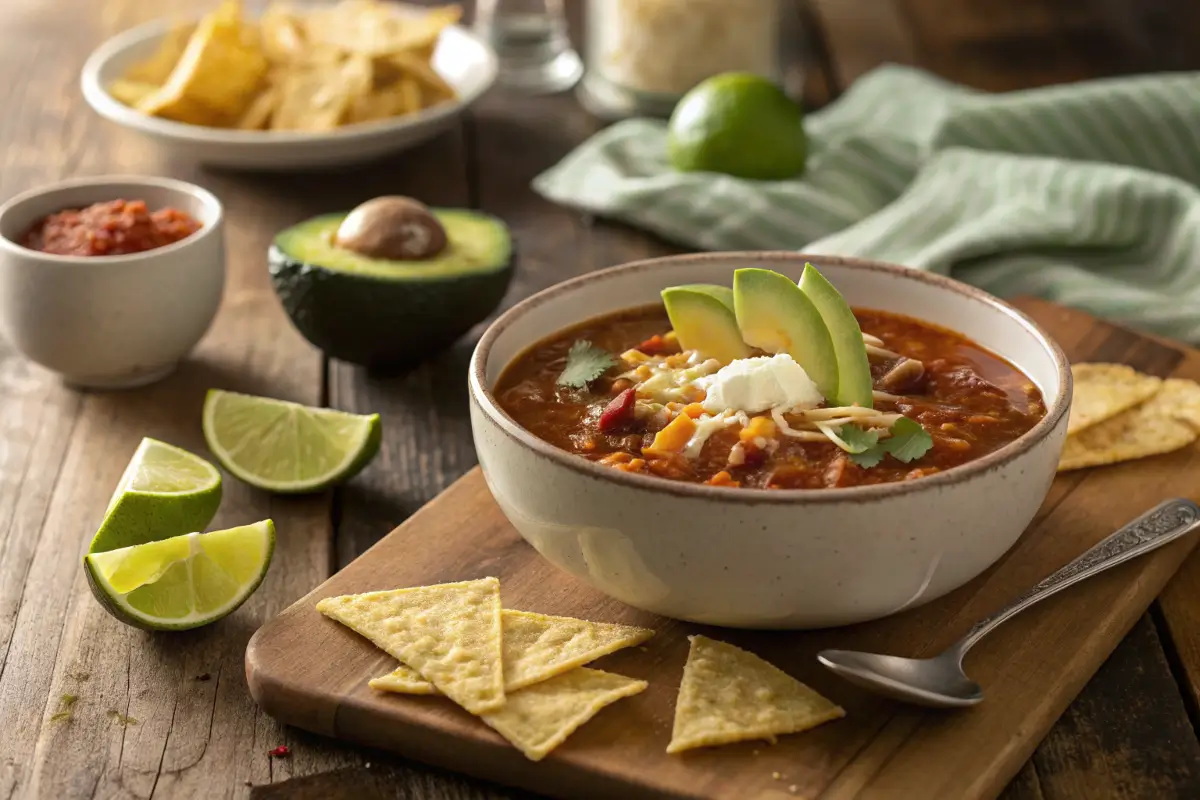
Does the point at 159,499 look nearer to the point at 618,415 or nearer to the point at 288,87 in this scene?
the point at 618,415

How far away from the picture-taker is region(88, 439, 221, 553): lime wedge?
2.37 m

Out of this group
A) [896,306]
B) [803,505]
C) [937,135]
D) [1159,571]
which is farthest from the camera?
[937,135]

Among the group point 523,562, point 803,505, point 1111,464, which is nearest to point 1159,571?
point 1111,464

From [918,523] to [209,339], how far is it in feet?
6.44

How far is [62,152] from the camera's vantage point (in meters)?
4.44

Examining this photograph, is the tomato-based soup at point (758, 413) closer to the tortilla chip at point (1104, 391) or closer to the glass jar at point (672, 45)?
the tortilla chip at point (1104, 391)

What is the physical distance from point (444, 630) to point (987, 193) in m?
2.24

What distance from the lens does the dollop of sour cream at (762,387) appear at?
2.19 meters

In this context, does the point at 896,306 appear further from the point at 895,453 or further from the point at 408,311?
the point at 408,311

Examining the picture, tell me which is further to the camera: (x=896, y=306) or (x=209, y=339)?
(x=209, y=339)

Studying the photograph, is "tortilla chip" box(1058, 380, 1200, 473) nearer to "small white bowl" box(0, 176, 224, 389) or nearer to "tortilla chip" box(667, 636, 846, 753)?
"tortilla chip" box(667, 636, 846, 753)

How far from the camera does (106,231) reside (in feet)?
9.93

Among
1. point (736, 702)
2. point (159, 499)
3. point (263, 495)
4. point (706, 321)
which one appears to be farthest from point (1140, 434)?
point (159, 499)

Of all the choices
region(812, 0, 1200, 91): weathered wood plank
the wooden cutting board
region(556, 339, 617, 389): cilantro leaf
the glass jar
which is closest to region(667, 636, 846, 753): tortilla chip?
the wooden cutting board
